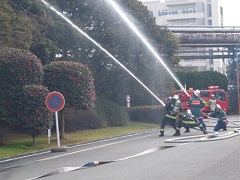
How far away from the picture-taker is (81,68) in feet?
87.2

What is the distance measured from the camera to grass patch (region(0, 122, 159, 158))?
22.3m

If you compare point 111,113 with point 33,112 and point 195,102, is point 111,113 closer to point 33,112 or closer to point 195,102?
point 195,102

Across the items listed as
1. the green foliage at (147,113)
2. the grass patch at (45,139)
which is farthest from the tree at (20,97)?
the green foliage at (147,113)

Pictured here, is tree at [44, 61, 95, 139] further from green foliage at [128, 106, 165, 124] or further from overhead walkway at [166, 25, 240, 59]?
overhead walkway at [166, 25, 240, 59]

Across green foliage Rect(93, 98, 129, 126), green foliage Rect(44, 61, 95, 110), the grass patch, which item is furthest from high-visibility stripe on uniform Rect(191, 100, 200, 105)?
green foliage Rect(93, 98, 129, 126)

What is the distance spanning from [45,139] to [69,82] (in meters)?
2.90

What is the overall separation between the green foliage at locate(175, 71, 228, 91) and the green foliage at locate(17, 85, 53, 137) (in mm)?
37035

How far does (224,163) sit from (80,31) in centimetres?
2025

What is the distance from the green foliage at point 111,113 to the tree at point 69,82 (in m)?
8.96

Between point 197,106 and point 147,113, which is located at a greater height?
point 197,106

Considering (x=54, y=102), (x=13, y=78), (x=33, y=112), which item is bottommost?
(x=33, y=112)

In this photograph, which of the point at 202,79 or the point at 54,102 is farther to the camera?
the point at 202,79

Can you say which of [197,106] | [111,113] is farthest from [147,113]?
[197,106]

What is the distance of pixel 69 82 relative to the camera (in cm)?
2617
